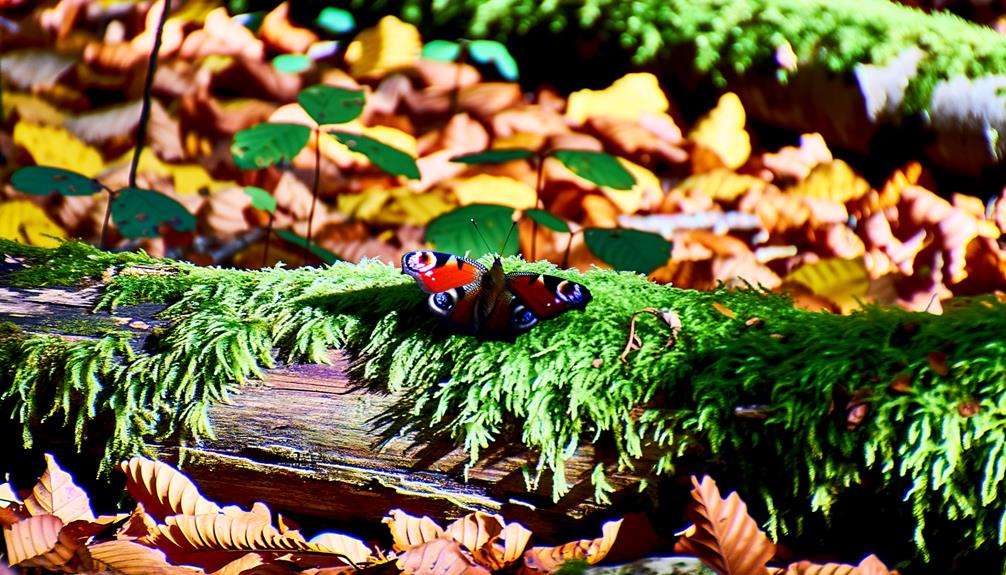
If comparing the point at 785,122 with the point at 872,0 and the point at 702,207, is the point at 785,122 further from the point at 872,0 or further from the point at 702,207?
the point at 872,0

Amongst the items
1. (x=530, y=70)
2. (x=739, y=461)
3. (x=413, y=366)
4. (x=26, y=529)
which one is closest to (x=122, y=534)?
(x=26, y=529)

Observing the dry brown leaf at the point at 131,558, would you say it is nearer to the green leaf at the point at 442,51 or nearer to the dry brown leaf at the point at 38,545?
the dry brown leaf at the point at 38,545

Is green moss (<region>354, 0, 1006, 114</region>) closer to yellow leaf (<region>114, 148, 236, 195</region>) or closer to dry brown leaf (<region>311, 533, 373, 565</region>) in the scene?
yellow leaf (<region>114, 148, 236, 195</region>)

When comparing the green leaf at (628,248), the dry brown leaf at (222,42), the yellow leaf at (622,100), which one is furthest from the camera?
the dry brown leaf at (222,42)

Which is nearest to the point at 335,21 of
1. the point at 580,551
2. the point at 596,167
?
the point at 596,167

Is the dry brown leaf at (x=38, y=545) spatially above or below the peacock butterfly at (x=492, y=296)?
below

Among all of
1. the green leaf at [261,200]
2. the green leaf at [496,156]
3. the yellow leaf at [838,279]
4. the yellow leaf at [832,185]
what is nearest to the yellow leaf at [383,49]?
the green leaf at [261,200]

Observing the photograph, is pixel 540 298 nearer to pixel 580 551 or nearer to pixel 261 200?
pixel 580 551
